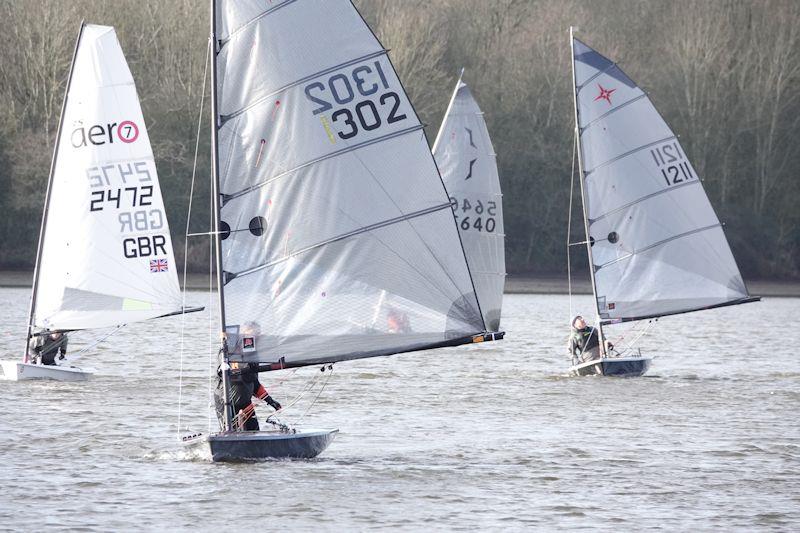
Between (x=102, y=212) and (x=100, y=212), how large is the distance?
0.04m

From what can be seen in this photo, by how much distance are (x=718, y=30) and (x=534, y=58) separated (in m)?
8.20

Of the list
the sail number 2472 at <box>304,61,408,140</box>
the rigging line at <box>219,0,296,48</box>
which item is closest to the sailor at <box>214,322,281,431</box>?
the sail number 2472 at <box>304,61,408,140</box>

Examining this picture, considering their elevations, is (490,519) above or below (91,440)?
below

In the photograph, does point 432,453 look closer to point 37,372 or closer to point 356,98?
point 356,98

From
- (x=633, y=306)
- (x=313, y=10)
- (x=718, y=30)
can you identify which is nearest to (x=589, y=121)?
(x=633, y=306)

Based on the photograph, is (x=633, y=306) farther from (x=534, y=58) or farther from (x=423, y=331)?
(x=534, y=58)

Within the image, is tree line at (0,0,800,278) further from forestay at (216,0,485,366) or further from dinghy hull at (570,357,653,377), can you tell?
forestay at (216,0,485,366)

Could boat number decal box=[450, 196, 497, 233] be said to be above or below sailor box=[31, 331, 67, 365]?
above

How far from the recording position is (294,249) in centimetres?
1730

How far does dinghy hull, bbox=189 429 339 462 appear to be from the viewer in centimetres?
1673

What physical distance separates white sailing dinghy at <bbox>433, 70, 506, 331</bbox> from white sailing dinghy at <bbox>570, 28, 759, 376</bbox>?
12.3ft

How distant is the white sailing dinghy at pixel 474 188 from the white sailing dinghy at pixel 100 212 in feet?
27.8

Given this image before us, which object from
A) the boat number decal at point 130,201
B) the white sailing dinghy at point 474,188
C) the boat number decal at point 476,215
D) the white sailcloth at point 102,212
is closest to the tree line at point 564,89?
the white sailing dinghy at point 474,188

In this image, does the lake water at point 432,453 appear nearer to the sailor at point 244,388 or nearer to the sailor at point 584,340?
the sailor at point 244,388
